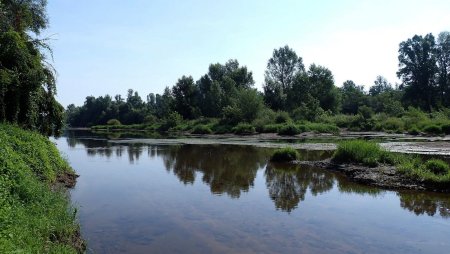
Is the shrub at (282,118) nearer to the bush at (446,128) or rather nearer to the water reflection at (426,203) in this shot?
the bush at (446,128)

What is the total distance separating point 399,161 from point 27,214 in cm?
1837

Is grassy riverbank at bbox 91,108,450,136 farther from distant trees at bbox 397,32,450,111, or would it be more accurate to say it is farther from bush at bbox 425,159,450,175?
bush at bbox 425,159,450,175

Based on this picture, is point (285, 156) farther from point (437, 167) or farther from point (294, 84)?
point (294, 84)

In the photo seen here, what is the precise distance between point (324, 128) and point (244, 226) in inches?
2113

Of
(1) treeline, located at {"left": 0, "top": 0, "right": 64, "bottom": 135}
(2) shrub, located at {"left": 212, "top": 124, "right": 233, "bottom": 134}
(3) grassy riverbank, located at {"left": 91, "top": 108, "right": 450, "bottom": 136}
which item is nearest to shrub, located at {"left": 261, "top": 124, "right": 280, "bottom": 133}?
(3) grassy riverbank, located at {"left": 91, "top": 108, "right": 450, "bottom": 136}

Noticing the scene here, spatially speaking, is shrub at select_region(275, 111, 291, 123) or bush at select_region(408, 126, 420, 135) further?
shrub at select_region(275, 111, 291, 123)

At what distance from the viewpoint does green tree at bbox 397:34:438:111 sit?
86125 mm

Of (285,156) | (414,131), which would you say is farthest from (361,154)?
(414,131)

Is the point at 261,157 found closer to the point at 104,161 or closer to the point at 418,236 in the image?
the point at 104,161

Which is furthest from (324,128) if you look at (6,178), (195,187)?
(6,178)

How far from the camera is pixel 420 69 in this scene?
86.6 m

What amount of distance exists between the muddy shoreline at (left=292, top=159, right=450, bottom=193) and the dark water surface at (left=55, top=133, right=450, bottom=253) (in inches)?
23.8

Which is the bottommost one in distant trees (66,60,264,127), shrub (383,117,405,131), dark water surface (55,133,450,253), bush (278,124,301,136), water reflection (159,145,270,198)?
dark water surface (55,133,450,253)

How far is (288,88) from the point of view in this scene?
303 feet
